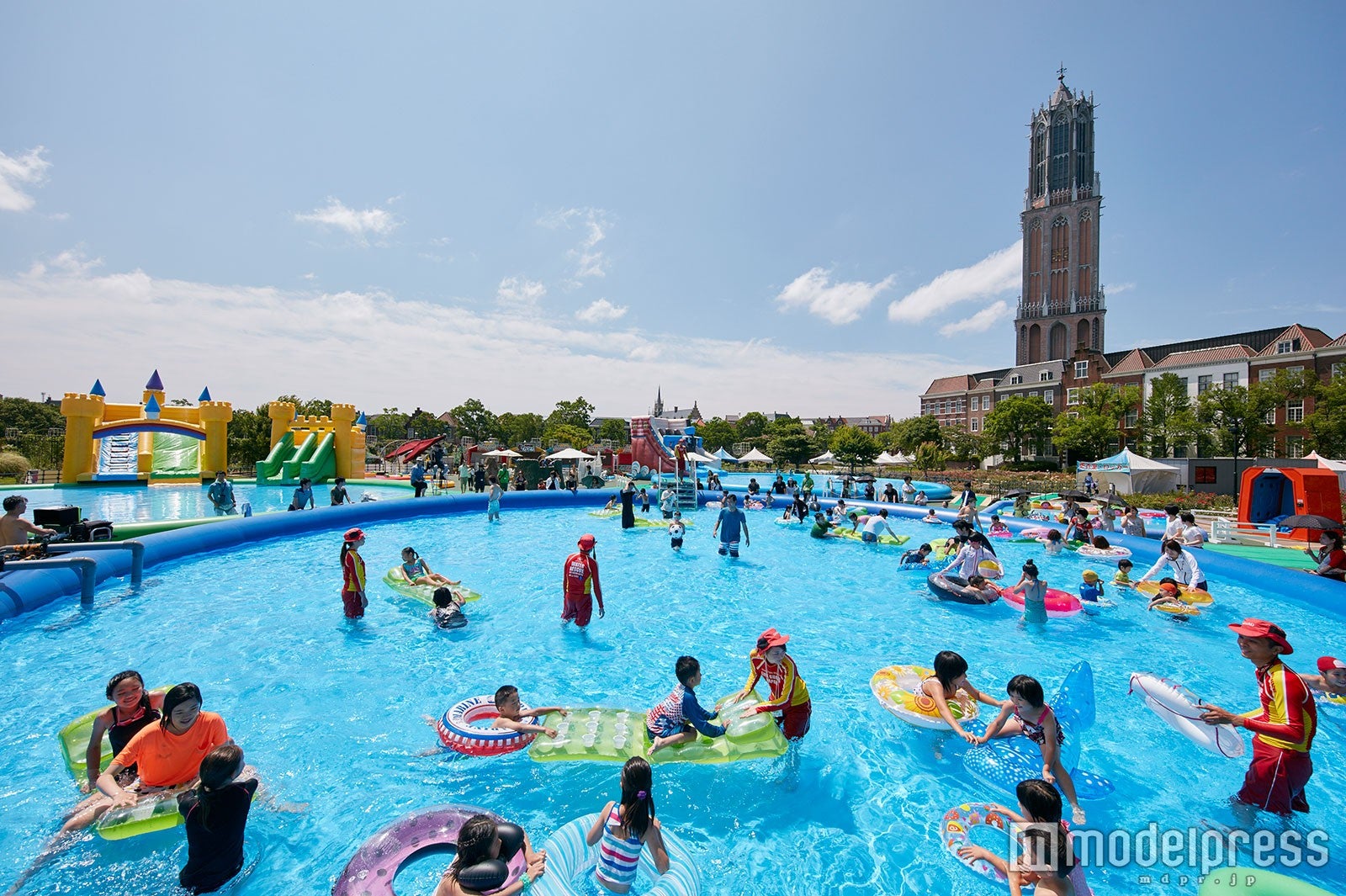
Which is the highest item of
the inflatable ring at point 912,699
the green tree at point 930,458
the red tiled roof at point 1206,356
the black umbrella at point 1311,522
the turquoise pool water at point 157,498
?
the red tiled roof at point 1206,356

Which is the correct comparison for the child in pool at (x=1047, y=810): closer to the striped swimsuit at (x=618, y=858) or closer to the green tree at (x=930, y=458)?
the striped swimsuit at (x=618, y=858)

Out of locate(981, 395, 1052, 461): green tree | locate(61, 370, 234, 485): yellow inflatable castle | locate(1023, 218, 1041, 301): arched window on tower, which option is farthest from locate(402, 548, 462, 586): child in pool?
locate(1023, 218, 1041, 301): arched window on tower

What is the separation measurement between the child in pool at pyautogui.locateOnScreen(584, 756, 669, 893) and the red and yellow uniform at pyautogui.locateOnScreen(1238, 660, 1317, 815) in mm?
4154

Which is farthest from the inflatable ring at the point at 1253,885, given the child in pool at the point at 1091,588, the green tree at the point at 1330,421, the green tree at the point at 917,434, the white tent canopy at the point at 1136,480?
the green tree at the point at 917,434

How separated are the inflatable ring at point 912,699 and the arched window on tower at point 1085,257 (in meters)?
81.9

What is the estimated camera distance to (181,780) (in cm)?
388

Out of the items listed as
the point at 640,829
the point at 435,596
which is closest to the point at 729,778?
the point at 640,829

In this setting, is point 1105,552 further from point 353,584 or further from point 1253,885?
point 353,584

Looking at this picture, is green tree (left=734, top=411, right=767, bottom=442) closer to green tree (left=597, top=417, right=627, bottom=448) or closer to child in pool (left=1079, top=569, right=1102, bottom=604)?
green tree (left=597, top=417, right=627, bottom=448)

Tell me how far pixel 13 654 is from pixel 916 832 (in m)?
10.3

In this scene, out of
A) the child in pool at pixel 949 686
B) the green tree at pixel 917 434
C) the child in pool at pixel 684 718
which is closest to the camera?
the child in pool at pixel 684 718

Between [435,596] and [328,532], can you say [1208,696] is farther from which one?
[328,532]

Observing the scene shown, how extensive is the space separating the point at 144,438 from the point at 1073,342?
278 feet

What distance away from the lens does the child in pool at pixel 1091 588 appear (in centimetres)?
928
